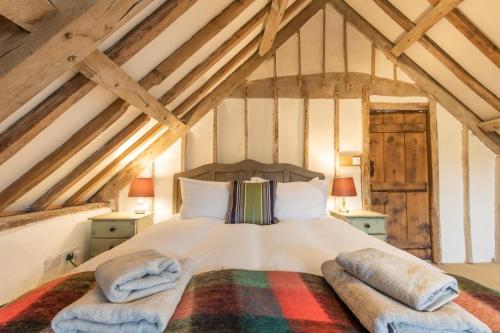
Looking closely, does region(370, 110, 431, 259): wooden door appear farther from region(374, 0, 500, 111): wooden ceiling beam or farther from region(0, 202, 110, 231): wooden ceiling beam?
region(0, 202, 110, 231): wooden ceiling beam

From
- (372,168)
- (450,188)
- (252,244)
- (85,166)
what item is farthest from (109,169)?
(450,188)

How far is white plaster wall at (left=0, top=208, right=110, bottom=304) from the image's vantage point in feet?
6.76

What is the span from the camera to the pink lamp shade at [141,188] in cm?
304

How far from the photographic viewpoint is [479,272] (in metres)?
Answer: 3.11

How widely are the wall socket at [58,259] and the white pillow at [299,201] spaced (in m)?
2.07

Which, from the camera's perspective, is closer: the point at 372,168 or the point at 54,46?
the point at 54,46

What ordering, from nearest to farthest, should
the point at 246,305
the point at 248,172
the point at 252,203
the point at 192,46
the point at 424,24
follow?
the point at 246,305 < the point at 192,46 < the point at 252,203 < the point at 424,24 < the point at 248,172

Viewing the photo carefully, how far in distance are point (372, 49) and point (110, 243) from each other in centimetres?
377

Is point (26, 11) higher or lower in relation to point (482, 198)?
higher

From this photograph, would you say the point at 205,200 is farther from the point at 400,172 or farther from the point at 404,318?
the point at 400,172

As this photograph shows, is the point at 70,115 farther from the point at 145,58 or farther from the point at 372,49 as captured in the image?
the point at 372,49

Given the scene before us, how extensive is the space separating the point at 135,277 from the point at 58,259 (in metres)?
2.25

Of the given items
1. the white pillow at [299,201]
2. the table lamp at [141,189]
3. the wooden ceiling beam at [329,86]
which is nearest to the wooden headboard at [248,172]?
the table lamp at [141,189]

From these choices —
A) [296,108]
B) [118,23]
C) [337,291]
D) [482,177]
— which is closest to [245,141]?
[296,108]
